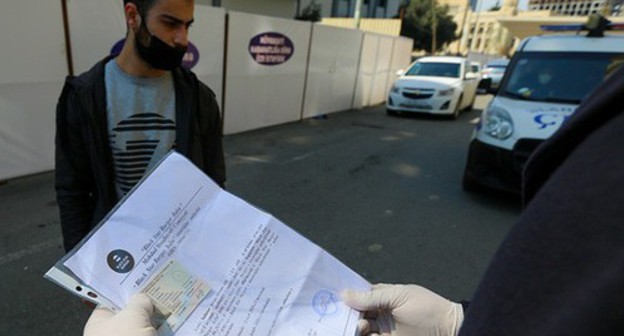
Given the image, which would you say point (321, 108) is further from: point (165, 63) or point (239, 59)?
point (165, 63)

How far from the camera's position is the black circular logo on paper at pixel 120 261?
32.5 inches

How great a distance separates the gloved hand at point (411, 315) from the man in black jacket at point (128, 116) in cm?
105

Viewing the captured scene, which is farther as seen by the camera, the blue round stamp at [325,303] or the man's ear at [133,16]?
the man's ear at [133,16]

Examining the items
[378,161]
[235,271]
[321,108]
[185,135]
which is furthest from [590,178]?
[321,108]

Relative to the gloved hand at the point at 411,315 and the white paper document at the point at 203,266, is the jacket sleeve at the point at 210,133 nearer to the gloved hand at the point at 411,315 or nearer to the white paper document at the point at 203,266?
the white paper document at the point at 203,266

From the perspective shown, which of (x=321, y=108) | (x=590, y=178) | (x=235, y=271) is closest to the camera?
(x=590, y=178)

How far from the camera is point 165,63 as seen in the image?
172 centimetres

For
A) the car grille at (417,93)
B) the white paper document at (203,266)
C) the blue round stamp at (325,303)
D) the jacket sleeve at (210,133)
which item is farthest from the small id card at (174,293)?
the car grille at (417,93)

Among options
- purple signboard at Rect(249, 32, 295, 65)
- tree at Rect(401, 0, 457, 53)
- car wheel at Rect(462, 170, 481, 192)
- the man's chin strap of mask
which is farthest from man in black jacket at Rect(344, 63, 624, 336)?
tree at Rect(401, 0, 457, 53)

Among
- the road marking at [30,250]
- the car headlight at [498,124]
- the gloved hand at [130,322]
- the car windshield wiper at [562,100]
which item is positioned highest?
the gloved hand at [130,322]

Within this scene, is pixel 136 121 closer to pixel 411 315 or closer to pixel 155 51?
pixel 155 51

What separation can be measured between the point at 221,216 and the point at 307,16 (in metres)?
24.2

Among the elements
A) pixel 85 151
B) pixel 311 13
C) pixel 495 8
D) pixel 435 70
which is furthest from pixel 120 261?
pixel 495 8

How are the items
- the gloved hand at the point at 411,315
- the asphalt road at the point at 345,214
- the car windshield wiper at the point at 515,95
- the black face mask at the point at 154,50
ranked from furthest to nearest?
the car windshield wiper at the point at 515,95 < the asphalt road at the point at 345,214 < the black face mask at the point at 154,50 < the gloved hand at the point at 411,315
